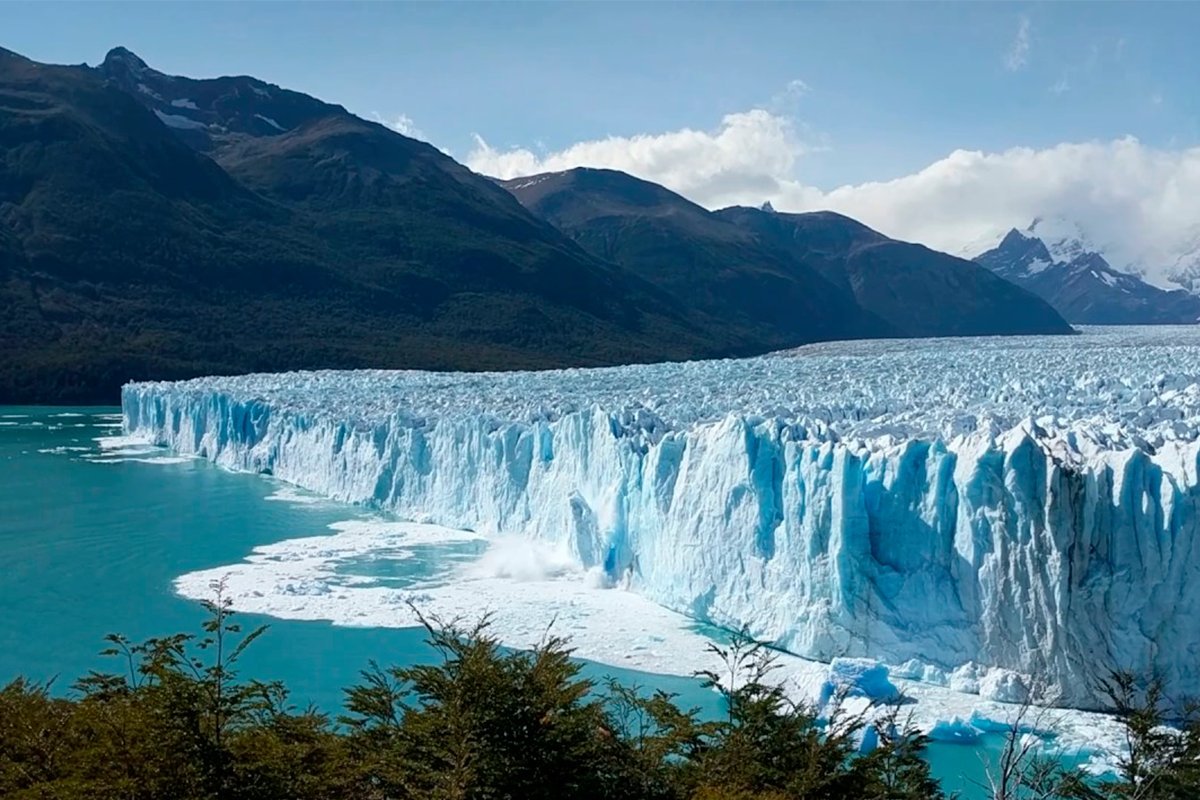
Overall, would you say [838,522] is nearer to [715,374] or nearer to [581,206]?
[715,374]

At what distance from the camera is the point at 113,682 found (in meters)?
7.30

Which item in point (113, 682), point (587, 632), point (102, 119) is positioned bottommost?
point (587, 632)

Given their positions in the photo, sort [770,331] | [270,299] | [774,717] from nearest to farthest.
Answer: [774,717], [270,299], [770,331]

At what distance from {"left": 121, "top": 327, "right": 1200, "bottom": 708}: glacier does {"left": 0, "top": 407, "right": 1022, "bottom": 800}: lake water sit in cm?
158

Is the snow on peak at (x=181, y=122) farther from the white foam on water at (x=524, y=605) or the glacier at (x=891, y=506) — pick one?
the white foam on water at (x=524, y=605)

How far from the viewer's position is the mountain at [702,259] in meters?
101

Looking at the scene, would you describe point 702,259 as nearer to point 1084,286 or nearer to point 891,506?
point 1084,286

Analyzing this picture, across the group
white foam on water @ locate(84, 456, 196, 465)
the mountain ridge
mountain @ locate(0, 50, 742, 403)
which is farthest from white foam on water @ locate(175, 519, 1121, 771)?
mountain @ locate(0, 50, 742, 403)

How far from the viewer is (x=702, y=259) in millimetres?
105438

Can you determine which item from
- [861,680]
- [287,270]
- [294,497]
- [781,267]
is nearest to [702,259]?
[781,267]

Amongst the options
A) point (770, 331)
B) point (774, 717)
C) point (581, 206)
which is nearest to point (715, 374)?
point (774, 717)

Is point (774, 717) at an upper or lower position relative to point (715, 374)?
lower

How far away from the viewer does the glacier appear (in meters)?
10.4

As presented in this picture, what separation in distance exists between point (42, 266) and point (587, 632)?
55580 millimetres
